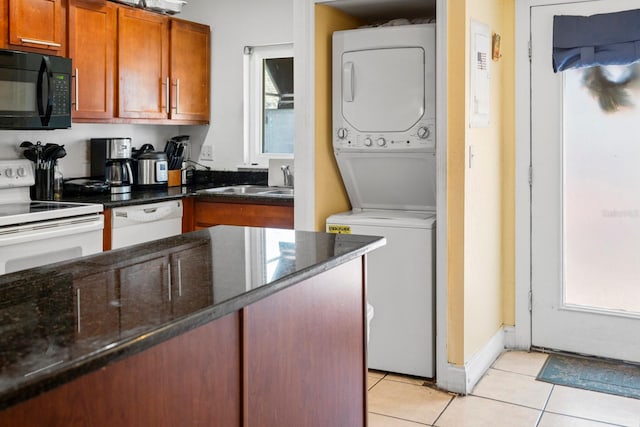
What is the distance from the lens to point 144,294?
130 centimetres

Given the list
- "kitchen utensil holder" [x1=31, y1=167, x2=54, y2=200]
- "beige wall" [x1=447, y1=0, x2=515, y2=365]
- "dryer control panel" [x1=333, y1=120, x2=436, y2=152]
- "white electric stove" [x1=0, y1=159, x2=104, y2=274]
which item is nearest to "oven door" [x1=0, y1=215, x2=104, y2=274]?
"white electric stove" [x1=0, y1=159, x2=104, y2=274]

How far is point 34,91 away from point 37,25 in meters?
0.36

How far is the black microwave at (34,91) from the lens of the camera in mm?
3326

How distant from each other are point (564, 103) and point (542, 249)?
0.82 m

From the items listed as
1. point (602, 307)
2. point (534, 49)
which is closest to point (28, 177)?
point (534, 49)

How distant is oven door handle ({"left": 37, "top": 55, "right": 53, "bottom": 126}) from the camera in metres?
3.44

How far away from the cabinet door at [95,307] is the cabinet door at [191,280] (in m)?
0.12

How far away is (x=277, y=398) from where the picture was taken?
1.52m

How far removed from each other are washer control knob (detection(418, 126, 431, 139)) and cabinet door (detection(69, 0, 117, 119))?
6.35 feet

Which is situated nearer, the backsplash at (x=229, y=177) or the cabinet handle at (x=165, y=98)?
the cabinet handle at (x=165, y=98)

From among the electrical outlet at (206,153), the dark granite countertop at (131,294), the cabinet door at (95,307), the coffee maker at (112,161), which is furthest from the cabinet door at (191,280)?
the electrical outlet at (206,153)

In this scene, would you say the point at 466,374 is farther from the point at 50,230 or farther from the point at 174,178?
the point at 174,178

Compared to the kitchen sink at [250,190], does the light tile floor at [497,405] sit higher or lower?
lower

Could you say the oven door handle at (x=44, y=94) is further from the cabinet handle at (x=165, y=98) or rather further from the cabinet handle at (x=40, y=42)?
the cabinet handle at (x=165, y=98)
